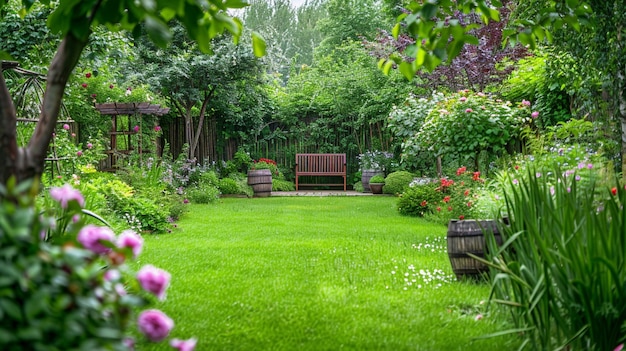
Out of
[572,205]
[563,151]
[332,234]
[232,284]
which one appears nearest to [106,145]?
[332,234]

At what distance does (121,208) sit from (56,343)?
5.30 metres

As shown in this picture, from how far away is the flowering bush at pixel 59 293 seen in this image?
0.86 m

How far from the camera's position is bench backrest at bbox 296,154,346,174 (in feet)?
45.4

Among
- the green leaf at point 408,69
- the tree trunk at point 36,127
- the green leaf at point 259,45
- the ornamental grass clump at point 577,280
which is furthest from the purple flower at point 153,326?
the ornamental grass clump at point 577,280

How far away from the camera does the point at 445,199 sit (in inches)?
243

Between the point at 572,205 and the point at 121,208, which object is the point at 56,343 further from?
the point at 121,208

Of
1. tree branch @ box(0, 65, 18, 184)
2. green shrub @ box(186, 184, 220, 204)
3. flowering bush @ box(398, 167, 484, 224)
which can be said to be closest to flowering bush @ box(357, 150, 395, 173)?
flowering bush @ box(398, 167, 484, 224)

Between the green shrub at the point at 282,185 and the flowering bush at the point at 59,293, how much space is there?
466 inches

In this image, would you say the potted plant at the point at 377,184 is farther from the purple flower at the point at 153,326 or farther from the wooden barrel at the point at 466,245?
the purple flower at the point at 153,326

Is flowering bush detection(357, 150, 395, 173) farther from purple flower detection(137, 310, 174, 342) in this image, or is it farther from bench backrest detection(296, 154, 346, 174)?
purple flower detection(137, 310, 174, 342)

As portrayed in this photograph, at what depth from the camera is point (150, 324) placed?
946 millimetres

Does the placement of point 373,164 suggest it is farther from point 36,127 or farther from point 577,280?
point 36,127

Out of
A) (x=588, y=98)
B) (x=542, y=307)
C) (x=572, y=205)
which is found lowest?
(x=542, y=307)

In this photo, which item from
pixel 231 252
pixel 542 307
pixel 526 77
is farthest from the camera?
pixel 526 77
